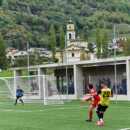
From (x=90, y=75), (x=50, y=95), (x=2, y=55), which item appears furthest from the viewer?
(x=2, y=55)

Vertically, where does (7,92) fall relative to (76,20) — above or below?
below

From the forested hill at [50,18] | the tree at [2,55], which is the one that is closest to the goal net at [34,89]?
the tree at [2,55]

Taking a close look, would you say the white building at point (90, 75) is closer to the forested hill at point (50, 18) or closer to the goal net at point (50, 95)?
the goal net at point (50, 95)

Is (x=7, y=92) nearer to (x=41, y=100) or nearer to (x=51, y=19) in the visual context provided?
(x=41, y=100)

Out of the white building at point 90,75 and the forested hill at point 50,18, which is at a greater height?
the forested hill at point 50,18

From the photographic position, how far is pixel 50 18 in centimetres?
18975

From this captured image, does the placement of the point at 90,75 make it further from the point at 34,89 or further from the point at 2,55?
the point at 2,55

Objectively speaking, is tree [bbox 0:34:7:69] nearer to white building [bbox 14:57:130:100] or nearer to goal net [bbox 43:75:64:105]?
white building [bbox 14:57:130:100]

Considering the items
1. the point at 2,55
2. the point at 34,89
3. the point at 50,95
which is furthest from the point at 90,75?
the point at 2,55

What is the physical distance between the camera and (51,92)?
154 ft

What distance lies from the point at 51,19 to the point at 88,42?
41168 millimetres

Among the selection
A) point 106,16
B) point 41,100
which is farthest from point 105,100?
point 106,16

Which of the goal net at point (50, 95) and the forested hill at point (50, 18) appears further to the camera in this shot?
the forested hill at point (50, 18)

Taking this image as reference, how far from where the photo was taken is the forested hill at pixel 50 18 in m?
167
